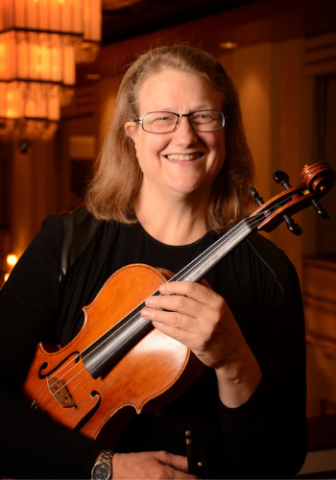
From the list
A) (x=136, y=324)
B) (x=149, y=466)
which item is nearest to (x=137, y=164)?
(x=136, y=324)

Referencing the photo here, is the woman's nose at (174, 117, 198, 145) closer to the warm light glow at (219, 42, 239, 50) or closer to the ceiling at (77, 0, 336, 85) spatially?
the ceiling at (77, 0, 336, 85)

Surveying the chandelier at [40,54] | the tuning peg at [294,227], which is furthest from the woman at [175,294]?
the chandelier at [40,54]

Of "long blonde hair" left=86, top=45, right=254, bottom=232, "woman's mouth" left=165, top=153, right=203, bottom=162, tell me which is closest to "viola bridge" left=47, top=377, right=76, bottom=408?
"long blonde hair" left=86, top=45, right=254, bottom=232

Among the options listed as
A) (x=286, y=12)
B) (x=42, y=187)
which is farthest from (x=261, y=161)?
(x=42, y=187)

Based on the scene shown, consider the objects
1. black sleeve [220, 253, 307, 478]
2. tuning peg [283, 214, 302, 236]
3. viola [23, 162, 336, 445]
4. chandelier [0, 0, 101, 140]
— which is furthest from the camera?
chandelier [0, 0, 101, 140]

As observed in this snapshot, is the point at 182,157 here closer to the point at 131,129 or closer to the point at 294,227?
the point at 131,129

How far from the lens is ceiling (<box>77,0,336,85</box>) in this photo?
484 centimetres

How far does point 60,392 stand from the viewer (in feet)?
4.33

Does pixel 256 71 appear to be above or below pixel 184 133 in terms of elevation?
above

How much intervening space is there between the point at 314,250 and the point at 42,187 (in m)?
6.12

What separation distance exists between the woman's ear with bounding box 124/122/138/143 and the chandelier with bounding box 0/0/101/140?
268 centimetres

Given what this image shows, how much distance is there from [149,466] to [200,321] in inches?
13.8

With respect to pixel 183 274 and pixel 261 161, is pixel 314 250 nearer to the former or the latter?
pixel 261 161

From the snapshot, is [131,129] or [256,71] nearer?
[131,129]
